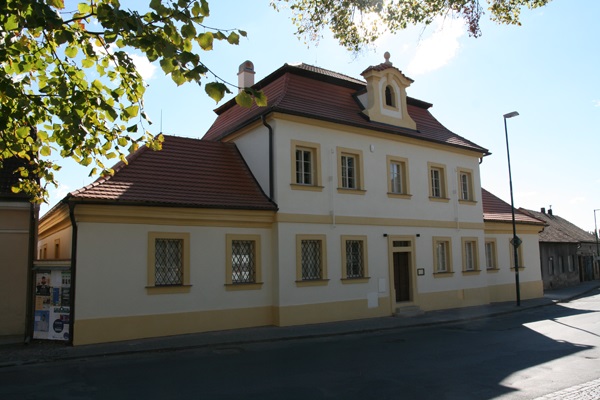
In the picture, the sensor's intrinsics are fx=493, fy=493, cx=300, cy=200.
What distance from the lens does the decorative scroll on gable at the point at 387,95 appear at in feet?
Answer: 63.2

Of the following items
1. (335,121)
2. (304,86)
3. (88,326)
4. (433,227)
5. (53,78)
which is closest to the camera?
(53,78)

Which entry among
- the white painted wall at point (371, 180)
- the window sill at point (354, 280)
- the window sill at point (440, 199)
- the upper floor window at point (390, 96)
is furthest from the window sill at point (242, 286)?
the upper floor window at point (390, 96)

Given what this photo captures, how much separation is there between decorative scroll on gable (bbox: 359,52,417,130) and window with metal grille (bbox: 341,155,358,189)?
6.84 feet

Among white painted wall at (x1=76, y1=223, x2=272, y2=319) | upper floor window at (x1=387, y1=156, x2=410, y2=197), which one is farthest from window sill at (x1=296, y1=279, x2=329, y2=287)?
upper floor window at (x1=387, y1=156, x2=410, y2=197)

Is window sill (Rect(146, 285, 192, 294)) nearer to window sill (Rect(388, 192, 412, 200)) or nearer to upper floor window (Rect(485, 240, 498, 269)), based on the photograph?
window sill (Rect(388, 192, 412, 200))

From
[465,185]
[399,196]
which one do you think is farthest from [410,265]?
[465,185]

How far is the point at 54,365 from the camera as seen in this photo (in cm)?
1024

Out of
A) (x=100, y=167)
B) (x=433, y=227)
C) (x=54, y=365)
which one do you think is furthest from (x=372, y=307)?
(x=100, y=167)

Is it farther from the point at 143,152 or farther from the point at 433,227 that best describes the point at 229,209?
the point at 433,227

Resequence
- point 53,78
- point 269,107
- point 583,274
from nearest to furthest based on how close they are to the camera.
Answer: point 53,78
point 269,107
point 583,274

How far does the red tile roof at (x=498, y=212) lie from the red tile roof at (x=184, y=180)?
1247cm

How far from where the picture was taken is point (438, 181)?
21094mm

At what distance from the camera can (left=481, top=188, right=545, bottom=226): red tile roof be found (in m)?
24.0

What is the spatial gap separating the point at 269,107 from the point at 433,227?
867 centimetres
